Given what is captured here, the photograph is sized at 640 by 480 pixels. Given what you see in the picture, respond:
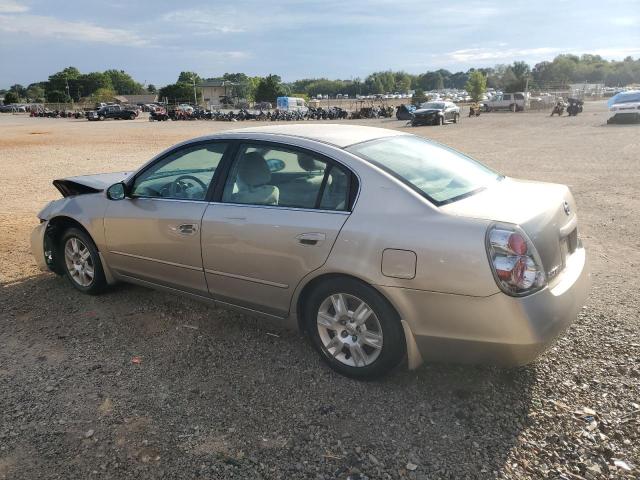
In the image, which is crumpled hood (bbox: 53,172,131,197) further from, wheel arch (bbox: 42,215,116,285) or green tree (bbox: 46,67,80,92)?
green tree (bbox: 46,67,80,92)

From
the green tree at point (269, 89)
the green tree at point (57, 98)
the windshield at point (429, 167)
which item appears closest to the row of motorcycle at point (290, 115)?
the windshield at point (429, 167)

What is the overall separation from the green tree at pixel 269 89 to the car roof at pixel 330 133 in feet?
381

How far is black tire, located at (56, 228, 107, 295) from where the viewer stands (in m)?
4.69

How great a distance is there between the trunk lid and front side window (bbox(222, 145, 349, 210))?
0.74 metres

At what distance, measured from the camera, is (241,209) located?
11.9 ft

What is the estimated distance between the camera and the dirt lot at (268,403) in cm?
266

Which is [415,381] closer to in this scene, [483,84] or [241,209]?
[241,209]

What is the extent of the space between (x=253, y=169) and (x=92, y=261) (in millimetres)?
1967

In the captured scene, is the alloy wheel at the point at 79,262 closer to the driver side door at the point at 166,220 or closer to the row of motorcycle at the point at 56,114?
the driver side door at the point at 166,220

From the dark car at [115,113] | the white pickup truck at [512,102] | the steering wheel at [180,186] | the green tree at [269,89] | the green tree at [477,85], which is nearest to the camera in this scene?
the steering wheel at [180,186]

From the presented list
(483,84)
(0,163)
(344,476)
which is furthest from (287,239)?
(483,84)

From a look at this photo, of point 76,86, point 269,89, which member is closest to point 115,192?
point 269,89

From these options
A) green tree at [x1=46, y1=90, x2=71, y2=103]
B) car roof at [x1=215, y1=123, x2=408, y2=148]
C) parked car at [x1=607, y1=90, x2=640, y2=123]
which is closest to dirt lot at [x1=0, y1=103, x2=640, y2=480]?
car roof at [x1=215, y1=123, x2=408, y2=148]

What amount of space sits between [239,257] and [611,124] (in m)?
31.5
